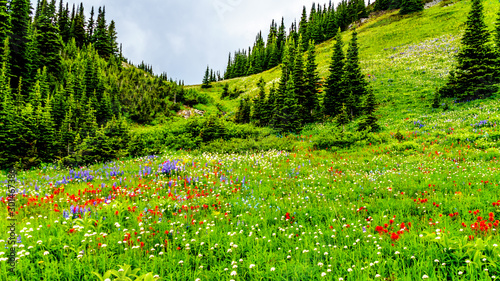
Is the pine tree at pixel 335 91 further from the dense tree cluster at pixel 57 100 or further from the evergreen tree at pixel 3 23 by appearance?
the evergreen tree at pixel 3 23

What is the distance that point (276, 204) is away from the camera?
671 centimetres

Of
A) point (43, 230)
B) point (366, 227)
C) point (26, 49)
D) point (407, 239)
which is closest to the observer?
point (407, 239)

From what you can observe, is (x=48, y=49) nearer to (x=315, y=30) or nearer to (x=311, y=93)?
(x=311, y=93)

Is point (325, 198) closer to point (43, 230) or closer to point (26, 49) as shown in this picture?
point (43, 230)

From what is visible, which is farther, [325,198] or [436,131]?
[436,131]

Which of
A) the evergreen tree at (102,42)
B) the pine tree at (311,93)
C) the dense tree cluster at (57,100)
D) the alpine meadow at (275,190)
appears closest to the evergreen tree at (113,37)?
the evergreen tree at (102,42)

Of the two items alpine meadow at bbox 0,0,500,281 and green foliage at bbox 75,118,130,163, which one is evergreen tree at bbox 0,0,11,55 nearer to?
alpine meadow at bbox 0,0,500,281

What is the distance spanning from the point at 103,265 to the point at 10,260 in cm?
139

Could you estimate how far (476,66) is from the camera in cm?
2041

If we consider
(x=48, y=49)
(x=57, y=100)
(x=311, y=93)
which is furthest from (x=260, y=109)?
(x=48, y=49)

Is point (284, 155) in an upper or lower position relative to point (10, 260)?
upper

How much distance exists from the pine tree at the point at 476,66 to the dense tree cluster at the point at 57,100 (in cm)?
3051

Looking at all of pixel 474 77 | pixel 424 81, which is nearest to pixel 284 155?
pixel 474 77

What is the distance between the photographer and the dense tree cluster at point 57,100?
14.8m
